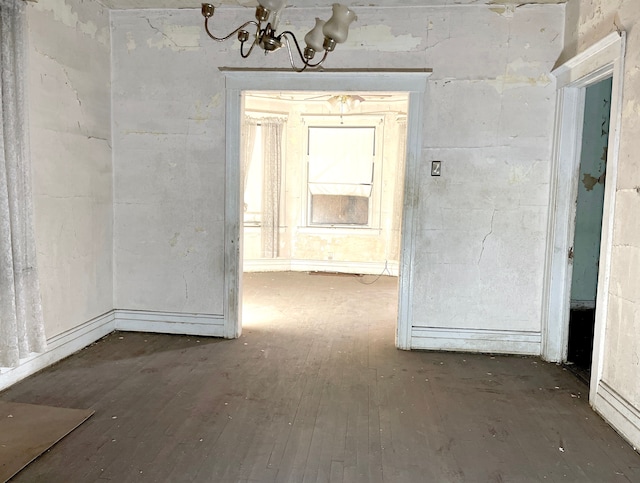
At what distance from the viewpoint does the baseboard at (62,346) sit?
10.0ft

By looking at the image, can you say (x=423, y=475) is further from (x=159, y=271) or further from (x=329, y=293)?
(x=329, y=293)

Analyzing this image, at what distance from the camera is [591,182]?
13.2 feet

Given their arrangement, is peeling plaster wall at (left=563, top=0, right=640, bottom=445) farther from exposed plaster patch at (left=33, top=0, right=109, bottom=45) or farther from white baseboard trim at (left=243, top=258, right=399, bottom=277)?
white baseboard trim at (left=243, top=258, right=399, bottom=277)

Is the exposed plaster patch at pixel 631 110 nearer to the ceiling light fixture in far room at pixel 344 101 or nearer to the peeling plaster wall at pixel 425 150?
the peeling plaster wall at pixel 425 150

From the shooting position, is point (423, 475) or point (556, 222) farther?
point (556, 222)

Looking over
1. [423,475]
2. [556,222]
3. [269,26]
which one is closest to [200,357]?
[423,475]

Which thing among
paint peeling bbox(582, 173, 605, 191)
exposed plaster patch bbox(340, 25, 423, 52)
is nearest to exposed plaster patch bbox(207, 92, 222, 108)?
exposed plaster patch bbox(340, 25, 423, 52)

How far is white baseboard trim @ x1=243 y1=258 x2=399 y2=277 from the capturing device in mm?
7469

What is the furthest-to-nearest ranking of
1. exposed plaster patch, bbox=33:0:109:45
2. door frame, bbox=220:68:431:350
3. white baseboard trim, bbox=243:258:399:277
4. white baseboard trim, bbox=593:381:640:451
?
1. white baseboard trim, bbox=243:258:399:277
2. door frame, bbox=220:68:431:350
3. exposed plaster patch, bbox=33:0:109:45
4. white baseboard trim, bbox=593:381:640:451

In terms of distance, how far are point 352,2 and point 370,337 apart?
9.12 feet

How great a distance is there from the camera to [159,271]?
4.16 meters

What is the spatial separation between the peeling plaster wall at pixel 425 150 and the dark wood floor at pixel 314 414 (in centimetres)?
54

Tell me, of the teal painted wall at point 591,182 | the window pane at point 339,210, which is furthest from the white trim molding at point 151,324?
the window pane at point 339,210

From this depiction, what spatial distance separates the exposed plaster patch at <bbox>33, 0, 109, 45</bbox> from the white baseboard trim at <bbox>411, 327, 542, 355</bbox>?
3506 mm
